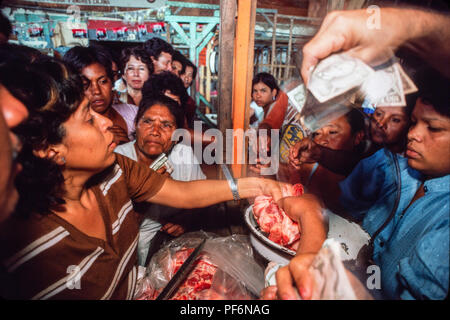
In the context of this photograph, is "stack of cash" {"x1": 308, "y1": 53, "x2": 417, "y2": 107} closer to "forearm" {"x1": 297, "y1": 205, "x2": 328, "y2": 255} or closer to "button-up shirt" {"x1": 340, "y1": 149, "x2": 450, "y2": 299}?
"button-up shirt" {"x1": 340, "y1": 149, "x2": 450, "y2": 299}

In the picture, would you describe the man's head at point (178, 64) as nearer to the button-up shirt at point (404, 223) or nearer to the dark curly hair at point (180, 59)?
the dark curly hair at point (180, 59)

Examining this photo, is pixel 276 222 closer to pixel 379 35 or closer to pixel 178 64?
pixel 379 35

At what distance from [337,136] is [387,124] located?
0.84 ft

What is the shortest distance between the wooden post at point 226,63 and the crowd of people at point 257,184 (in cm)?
67

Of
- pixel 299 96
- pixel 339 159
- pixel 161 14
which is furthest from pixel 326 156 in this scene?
pixel 161 14

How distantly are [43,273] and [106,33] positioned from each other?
12.0 meters

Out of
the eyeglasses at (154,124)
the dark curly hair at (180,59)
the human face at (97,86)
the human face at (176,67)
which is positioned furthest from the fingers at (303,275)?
the dark curly hair at (180,59)

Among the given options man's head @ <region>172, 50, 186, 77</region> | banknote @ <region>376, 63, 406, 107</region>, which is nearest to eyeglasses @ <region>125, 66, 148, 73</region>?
man's head @ <region>172, 50, 186, 77</region>

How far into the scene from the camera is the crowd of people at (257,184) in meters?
0.82

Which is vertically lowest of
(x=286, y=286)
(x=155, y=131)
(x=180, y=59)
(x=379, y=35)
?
(x=286, y=286)

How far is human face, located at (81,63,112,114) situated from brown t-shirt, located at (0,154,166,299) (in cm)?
176

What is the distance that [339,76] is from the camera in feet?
2.49

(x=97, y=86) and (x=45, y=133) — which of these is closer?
(x=45, y=133)

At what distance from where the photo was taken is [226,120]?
2205mm
